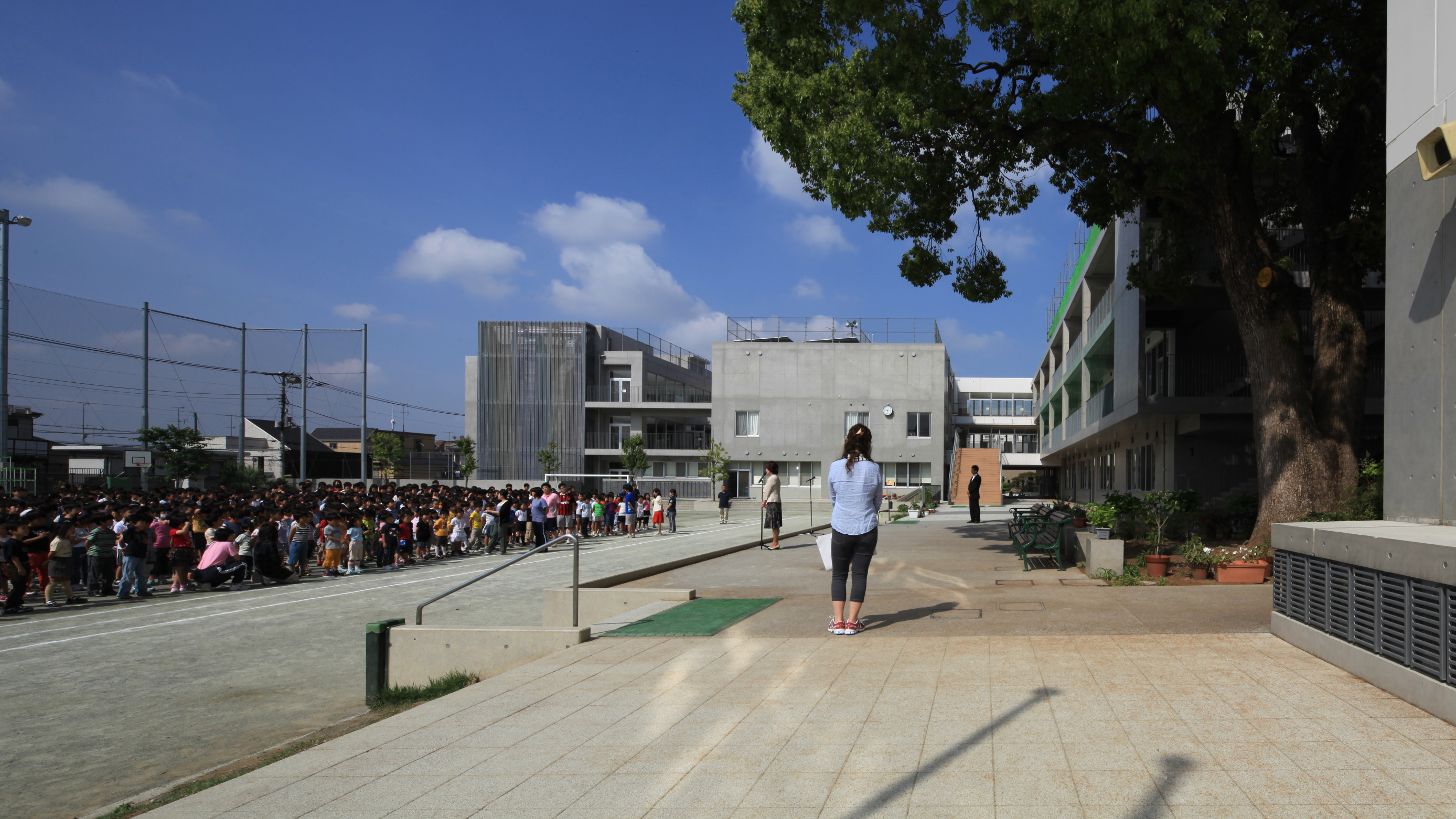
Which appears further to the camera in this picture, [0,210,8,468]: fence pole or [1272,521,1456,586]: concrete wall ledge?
[0,210,8,468]: fence pole

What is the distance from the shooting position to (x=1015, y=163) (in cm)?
1570

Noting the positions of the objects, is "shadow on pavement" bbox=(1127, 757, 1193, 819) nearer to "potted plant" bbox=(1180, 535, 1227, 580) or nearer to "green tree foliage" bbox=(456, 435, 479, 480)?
"potted plant" bbox=(1180, 535, 1227, 580)

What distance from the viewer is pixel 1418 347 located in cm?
616

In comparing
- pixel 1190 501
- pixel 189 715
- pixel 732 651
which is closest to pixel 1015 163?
pixel 1190 501

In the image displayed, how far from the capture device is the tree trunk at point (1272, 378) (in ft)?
39.5

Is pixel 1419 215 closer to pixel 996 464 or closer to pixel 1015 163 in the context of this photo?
pixel 1015 163

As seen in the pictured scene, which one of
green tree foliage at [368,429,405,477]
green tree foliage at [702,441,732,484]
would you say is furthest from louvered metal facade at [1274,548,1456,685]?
green tree foliage at [368,429,405,477]

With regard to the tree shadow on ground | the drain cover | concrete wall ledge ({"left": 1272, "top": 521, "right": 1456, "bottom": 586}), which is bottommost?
the tree shadow on ground

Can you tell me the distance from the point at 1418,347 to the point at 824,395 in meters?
49.9

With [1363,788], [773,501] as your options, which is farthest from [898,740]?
[773,501]

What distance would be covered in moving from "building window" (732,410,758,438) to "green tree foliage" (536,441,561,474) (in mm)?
11978

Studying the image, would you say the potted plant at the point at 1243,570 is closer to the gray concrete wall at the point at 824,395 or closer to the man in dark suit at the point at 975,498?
the man in dark suit at the point at 975,498

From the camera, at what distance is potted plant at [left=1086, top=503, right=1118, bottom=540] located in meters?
11.4

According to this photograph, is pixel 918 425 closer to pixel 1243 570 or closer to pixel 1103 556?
pixel 1103 556
